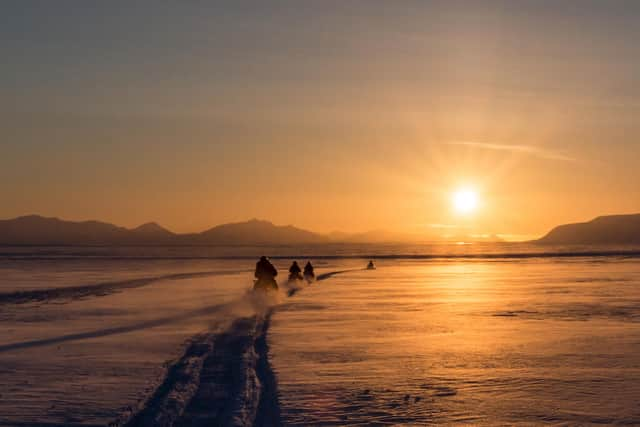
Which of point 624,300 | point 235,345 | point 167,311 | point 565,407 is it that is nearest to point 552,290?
point 624,300

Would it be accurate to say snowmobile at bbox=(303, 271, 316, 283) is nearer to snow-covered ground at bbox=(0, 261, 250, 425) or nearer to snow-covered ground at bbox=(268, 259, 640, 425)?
snow-covered ground at bbox=(0, 261, 250, 425)

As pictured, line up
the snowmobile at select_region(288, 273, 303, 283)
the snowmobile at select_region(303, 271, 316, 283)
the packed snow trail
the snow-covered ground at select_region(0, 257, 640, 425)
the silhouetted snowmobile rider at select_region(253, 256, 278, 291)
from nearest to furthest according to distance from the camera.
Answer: the packed snow trail → the snow-covered ground at select_region(0, 257, 640, 425) → the silhouetted snowmobile rider at select_region(253, 256, 278, 291) → the snowmobile at select_region(288, 273, 303, 283) → the snowmobile at select_region(303, 271, 316, 283)

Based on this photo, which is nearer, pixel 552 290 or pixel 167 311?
pixel 167 311

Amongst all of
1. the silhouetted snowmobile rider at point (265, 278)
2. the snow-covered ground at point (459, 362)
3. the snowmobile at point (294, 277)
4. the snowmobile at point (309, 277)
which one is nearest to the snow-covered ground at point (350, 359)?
the snow-covered ground at point (459, 362)


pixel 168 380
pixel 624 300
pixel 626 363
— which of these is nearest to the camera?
pixel 168 380

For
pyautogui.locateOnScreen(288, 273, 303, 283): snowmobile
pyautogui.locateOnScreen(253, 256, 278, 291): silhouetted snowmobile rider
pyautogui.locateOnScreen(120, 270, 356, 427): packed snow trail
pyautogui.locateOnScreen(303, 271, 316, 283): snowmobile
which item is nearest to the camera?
pyautogui.locateOnScreen(120, 270, 356, 427): packed snow trail

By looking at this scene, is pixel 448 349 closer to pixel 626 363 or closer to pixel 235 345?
pixel 626 363

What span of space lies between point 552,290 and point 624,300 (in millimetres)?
5658

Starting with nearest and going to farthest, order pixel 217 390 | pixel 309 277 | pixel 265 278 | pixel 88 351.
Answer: pixel 217 390, pixel 88 351, pixel 265 278, pixel 309 277

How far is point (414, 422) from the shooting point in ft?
27.8

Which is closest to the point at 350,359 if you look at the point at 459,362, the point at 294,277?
the point at 459,362

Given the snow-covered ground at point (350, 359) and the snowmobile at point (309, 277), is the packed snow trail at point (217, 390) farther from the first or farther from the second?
the snowmobile at point (309, 277)

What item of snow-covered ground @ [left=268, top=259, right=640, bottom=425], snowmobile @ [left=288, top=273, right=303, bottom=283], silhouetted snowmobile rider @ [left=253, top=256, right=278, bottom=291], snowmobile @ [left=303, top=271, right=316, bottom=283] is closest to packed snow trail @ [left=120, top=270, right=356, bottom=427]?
snow-covered ground @ [left=268, top=259, right=640, bottom=425]

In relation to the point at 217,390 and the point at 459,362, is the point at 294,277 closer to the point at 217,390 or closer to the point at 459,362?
the point at 459,362
